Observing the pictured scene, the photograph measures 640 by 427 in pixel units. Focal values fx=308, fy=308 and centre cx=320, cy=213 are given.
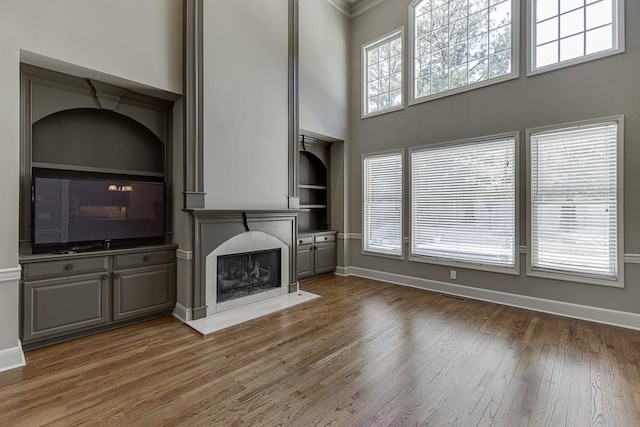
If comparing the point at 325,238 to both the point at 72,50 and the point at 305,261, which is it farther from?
the point at 72,50

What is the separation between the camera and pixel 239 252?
4207 millimetres

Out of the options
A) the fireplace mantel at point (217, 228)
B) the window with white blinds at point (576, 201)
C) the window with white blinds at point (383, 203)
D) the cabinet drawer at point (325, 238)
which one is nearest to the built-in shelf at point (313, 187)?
the window with white blinds at point (383, 203)

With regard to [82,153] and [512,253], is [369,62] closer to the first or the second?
[512,253]

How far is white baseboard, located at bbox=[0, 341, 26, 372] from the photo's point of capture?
257 cm

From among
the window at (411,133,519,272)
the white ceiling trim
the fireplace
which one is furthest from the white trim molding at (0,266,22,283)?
the white ceiling trim

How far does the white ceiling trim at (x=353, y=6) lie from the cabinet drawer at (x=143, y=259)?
17.2ft

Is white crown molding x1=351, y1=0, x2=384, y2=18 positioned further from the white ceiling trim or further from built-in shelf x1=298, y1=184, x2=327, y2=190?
built-in shelf x1=298, y1=184, x2=327, y2=190

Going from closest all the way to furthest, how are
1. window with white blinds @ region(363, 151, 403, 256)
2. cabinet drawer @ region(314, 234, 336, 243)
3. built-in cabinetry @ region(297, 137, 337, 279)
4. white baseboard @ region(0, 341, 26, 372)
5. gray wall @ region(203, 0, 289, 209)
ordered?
1. white baseboard @ region(0, 341, 26, 372)
2. gray wall @ region(203, 0, 289, 209)
3. window with white blinds @ region(363, 151, 403, 256)
4. built-in cabinetry @ region(297, 137, 337, 279)
5. cabinet drawer @ region(314, 234, 336, 243)

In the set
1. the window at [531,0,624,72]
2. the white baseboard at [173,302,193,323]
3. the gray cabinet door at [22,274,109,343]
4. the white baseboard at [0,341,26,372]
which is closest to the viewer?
the white baseboard at [0,341,26,372]

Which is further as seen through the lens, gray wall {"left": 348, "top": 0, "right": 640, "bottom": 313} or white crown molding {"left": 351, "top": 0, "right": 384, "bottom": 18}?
white crown molding {"left": 351, "top": 0, "right": 384, "bottom": 18}

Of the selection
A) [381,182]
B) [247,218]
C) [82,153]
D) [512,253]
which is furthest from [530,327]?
[82,153]

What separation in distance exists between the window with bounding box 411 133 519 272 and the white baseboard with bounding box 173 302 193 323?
354 centimetres

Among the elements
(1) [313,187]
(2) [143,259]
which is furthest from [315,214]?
(2) [143,259]

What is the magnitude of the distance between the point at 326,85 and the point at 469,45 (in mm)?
2382
